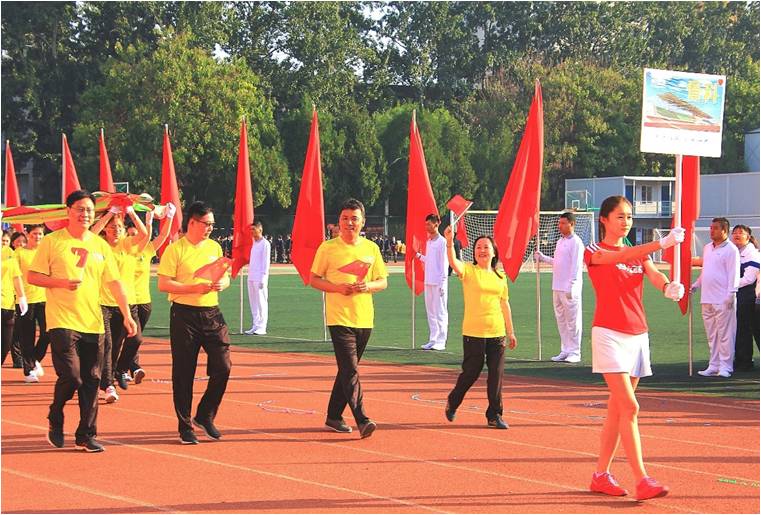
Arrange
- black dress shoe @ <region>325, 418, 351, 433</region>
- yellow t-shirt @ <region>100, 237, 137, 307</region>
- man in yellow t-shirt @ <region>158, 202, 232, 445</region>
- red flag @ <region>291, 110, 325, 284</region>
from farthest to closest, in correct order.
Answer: red flag @ <region>291, 110, 325, 284</region> < yellow t-shirt @ <region>100, 237, 137, 307</region> < black dress shoe @ <region>325, 418, 351, 433</region> < man in yellow t-shirt @ <region>158, 202, 232, 445</region>

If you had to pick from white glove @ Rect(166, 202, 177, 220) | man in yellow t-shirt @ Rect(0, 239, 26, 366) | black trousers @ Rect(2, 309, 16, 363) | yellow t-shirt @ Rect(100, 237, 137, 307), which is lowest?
black trousers @ Rect(2, 309, 16, 363)

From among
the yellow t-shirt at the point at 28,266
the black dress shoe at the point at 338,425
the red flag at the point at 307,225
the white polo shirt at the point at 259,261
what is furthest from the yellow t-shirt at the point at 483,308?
the white polo shirt at the point at 259,261

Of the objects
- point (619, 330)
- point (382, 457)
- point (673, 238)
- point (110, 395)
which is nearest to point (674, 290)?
point (673, 238)

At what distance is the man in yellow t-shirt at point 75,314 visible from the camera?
9375 mm

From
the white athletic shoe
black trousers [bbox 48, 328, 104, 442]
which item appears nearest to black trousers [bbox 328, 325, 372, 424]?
black trousers [bbox 48, 328, 104, 442]

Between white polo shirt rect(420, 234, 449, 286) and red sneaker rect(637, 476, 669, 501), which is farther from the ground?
white polo shirt rect(420, 234, 449, 286)

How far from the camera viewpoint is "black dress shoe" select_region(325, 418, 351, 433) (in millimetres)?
10328

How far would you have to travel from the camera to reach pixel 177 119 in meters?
56.8

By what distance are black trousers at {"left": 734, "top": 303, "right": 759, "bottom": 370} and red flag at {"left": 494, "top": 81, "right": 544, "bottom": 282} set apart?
2856 millimetres

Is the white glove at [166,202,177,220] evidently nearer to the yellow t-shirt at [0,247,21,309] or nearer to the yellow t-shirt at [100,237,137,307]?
the yellow t-shirt at [100,237,137,307]

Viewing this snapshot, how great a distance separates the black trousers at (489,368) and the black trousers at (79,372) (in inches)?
128

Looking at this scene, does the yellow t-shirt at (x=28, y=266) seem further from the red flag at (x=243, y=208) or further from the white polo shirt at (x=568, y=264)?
the white polo shirt at (x=568, y=264)

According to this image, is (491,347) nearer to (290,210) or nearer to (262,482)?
(262,482)

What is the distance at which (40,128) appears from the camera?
65.8 m
